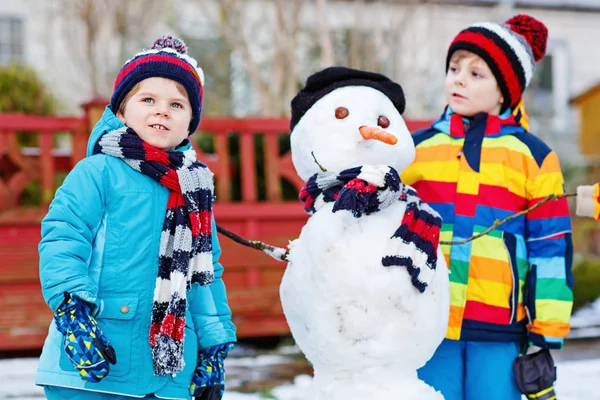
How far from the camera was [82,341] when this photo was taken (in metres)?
1.89

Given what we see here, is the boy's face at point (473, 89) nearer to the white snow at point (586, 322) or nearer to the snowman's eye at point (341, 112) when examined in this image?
the snowman's eye at point (341, 112)

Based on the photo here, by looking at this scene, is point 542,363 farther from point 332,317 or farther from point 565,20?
point 565,20

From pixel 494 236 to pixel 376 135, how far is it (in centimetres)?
60

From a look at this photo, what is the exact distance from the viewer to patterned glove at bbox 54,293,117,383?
1891 millimetres

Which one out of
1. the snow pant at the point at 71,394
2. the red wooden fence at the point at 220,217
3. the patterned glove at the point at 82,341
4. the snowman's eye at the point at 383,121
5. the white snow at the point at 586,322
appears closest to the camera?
the patterned glove at the point at 82,341

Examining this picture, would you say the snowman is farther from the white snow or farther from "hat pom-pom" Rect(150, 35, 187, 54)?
the white snow

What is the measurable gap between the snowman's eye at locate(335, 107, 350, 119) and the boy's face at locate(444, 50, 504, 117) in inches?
21.2

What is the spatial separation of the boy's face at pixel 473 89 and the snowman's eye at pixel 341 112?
54 centimetres

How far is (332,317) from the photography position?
7.62 feet

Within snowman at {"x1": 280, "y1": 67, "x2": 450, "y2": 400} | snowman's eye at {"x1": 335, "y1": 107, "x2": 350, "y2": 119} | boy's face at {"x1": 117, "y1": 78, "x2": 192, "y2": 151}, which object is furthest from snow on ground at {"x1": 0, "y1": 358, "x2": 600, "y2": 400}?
boy's face at {"x1": 117, "y1": 78, "x2": 192, "y2": 151}

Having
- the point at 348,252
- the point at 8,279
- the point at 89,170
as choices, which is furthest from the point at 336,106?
the point at 8,279

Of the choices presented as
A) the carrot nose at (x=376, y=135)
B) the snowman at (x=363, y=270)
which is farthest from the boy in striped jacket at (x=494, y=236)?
the carrot nose at (x=376, y=135)

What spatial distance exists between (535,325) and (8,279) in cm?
345

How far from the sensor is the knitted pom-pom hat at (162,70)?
2201 mm
